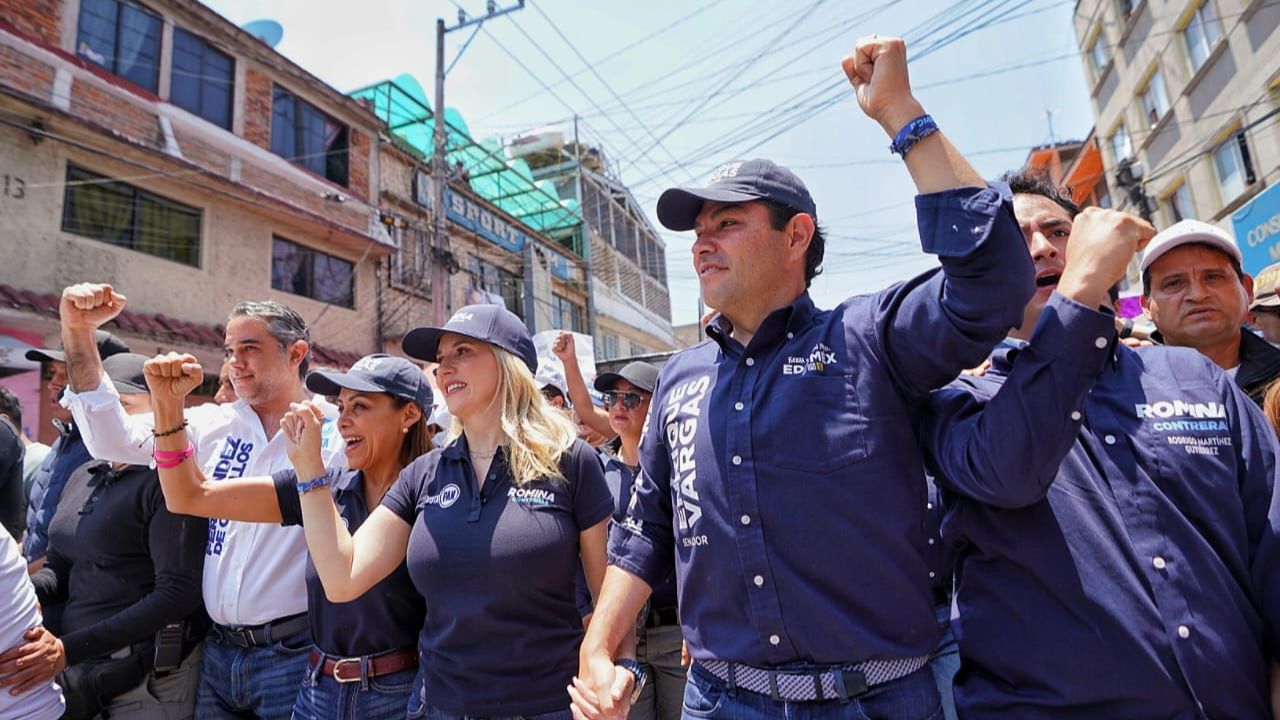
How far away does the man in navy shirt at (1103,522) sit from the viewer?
1.33 metres

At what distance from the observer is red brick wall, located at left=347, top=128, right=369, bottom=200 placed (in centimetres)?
1529

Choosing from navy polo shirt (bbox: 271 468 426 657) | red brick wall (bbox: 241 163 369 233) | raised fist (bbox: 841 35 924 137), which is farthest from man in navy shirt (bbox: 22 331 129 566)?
red brick wall (bbox: 241 163 369 233)

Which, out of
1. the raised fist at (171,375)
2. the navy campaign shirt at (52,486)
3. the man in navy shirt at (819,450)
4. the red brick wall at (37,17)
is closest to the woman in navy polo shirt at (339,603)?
the raised fist at (171,375)

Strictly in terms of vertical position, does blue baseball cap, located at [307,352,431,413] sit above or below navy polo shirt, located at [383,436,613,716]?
above

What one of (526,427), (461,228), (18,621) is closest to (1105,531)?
(526,427)

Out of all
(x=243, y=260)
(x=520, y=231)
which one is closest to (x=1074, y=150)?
(x=520, y=231)

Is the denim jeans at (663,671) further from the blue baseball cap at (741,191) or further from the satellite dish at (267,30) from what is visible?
the satellite dish at (267,30)

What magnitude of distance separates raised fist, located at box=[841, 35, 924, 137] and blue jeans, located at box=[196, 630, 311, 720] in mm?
2919

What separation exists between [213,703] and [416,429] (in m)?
1.40

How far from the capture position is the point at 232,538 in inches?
117

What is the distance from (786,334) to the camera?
1792mm

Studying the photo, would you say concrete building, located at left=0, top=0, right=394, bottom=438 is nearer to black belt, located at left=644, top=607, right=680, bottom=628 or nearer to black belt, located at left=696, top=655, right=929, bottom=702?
black belt, located at left=644, top=607, right=680, bottom=628

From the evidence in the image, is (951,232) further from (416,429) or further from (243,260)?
(243,260)

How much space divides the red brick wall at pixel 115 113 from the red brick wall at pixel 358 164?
414cm
